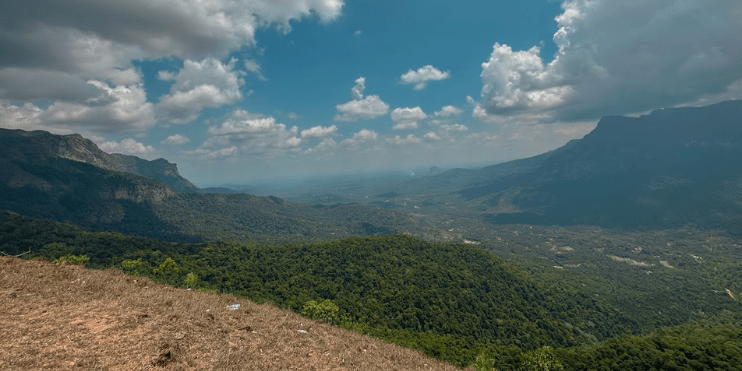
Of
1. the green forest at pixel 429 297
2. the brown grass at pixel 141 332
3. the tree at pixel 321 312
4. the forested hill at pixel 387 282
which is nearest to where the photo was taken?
the brown grass at pixel 141 332

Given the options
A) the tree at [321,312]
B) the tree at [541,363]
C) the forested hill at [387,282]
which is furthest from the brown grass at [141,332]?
the forested hill at [387,282]

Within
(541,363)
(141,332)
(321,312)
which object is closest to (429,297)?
(541,363)

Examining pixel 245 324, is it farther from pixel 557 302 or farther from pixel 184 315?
pixel 557 302

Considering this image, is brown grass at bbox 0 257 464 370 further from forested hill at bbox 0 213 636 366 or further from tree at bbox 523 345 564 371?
forested hill at bbox 0 213 636 366

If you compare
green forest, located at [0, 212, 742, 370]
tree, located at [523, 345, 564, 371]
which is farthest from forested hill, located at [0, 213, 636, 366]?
tree, located at [523, 345, 564, 371]

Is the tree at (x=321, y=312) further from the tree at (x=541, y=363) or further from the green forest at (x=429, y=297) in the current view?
the tree at (x=541, y=363)
